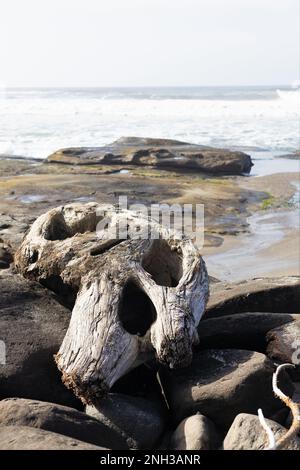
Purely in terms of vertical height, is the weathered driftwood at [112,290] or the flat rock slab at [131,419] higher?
the weathered driftwood at [112,290]

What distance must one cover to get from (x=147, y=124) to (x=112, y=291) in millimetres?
31070

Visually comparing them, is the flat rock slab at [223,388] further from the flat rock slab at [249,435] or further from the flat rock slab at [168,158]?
the flat rock slab at [168,158]

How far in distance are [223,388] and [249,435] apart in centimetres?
55

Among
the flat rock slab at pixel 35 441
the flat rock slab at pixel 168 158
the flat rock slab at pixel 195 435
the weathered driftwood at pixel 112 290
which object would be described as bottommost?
the flat rock slab at pixel 168 158

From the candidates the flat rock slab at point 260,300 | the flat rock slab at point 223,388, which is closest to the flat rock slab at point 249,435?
the flat rock slab at point 223,388

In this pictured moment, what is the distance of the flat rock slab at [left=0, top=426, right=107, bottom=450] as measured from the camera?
117 inches

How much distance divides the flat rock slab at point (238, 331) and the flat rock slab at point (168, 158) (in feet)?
45.8

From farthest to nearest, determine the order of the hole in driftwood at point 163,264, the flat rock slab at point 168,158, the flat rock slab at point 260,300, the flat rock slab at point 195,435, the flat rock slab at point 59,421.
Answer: the flat rock slab at point 168,158 → the flat rock slab at point 260,300 → the hole in driftwood at point 163,264 → the flat rock slab at point 195,435 → the flat rock slab at point 59,421

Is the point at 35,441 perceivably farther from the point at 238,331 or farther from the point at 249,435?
the point at 238,331

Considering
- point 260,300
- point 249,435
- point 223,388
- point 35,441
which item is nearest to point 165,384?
point 223,388

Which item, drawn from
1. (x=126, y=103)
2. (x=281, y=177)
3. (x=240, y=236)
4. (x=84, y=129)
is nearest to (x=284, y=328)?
(x=240, y=236)

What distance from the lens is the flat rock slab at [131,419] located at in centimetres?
359

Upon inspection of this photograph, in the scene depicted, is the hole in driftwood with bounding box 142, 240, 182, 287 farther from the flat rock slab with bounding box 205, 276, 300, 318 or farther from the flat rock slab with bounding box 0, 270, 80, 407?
the flat rock slab with bounding box 0, 270, 80, 407

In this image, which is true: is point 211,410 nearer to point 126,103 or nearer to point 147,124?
point 147,124
